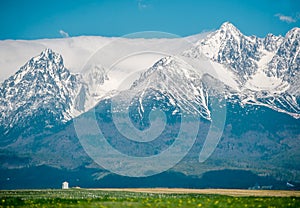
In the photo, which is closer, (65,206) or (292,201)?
(65,206)

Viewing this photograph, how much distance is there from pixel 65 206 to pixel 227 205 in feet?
76.3

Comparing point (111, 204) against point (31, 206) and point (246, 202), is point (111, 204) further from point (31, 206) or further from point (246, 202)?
point (246, 202)

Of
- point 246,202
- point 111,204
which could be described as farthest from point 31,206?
point 246,202

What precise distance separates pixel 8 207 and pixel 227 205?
31.5 meters

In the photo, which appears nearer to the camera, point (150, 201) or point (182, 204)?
point (182, 204)

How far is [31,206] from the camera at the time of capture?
275 feet

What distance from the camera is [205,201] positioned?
3351 inches

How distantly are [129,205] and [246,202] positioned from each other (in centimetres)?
1819

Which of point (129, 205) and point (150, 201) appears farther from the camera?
point (150, 201)

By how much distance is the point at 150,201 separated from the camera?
86.0 meters

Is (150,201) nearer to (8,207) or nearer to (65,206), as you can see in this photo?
(65,206)

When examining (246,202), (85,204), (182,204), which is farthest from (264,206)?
(85,204)

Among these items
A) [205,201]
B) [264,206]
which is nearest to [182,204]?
[205,201]

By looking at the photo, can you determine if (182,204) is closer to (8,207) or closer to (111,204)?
(111,204)
